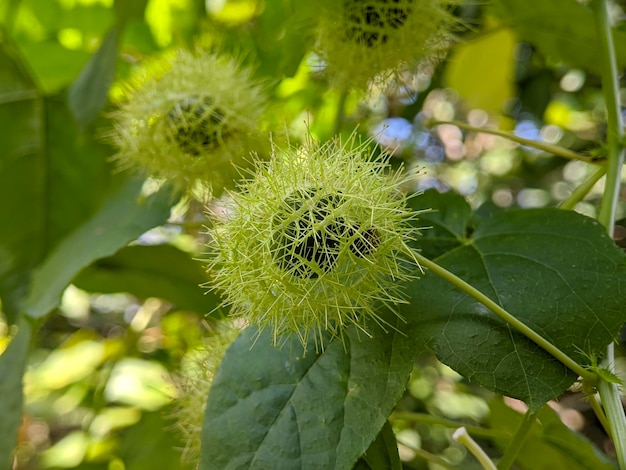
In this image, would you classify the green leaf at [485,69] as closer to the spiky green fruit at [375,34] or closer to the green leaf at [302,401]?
the spiky green fruit at [375,34]

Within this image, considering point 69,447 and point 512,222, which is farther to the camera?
point 69,447

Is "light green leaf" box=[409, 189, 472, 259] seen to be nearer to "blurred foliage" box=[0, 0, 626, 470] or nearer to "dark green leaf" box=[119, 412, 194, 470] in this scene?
"blurred foliage" box=[0, 0, 626, 470]

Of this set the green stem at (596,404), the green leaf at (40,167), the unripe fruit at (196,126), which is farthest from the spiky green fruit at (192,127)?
the green stem at (596,404)

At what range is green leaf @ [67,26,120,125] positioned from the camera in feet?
3.29

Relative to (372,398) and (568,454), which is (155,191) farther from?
(568,454)

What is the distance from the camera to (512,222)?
31.1 inches

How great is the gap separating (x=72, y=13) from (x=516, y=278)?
4.43ft

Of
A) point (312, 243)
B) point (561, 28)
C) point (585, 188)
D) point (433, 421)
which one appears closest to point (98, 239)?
point (312, 243)

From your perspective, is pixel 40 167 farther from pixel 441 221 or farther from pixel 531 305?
pixel 531 305

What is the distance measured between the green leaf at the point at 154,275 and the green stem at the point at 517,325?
0.71 meters

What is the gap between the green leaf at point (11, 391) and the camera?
816 millimetres

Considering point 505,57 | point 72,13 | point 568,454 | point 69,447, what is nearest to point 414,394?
point 568,454

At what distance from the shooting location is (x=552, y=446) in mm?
→ 1024

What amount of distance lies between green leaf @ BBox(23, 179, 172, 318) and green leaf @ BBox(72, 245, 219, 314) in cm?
19
